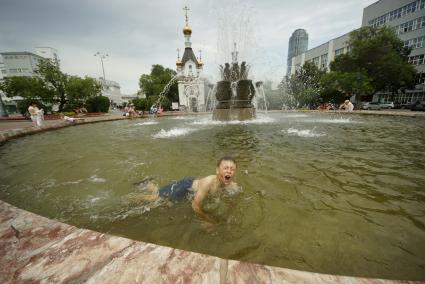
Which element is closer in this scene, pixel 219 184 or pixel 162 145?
pixel 219 184

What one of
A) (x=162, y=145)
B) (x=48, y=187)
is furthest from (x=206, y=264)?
(x=162, y=145)

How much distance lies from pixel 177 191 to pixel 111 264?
85.9 inches

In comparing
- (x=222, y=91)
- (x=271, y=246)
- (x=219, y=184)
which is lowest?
(x=271, y=246)

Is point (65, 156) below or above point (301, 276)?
below

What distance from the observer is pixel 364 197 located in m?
3.75

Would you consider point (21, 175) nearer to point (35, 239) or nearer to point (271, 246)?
point (35, 239)

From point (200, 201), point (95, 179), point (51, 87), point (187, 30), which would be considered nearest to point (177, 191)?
point (200, 201)

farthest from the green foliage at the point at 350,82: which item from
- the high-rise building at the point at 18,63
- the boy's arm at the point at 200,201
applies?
the high-rise building at the point at 18,63

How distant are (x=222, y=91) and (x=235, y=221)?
1399 cm

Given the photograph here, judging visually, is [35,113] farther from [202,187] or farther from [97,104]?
[97,104]

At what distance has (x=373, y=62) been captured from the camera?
34312 millimetres

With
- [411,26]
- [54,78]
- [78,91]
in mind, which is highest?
[411,26]

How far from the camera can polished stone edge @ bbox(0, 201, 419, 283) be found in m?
1.46

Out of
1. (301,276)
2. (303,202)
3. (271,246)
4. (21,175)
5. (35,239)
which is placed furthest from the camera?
(21,175)
